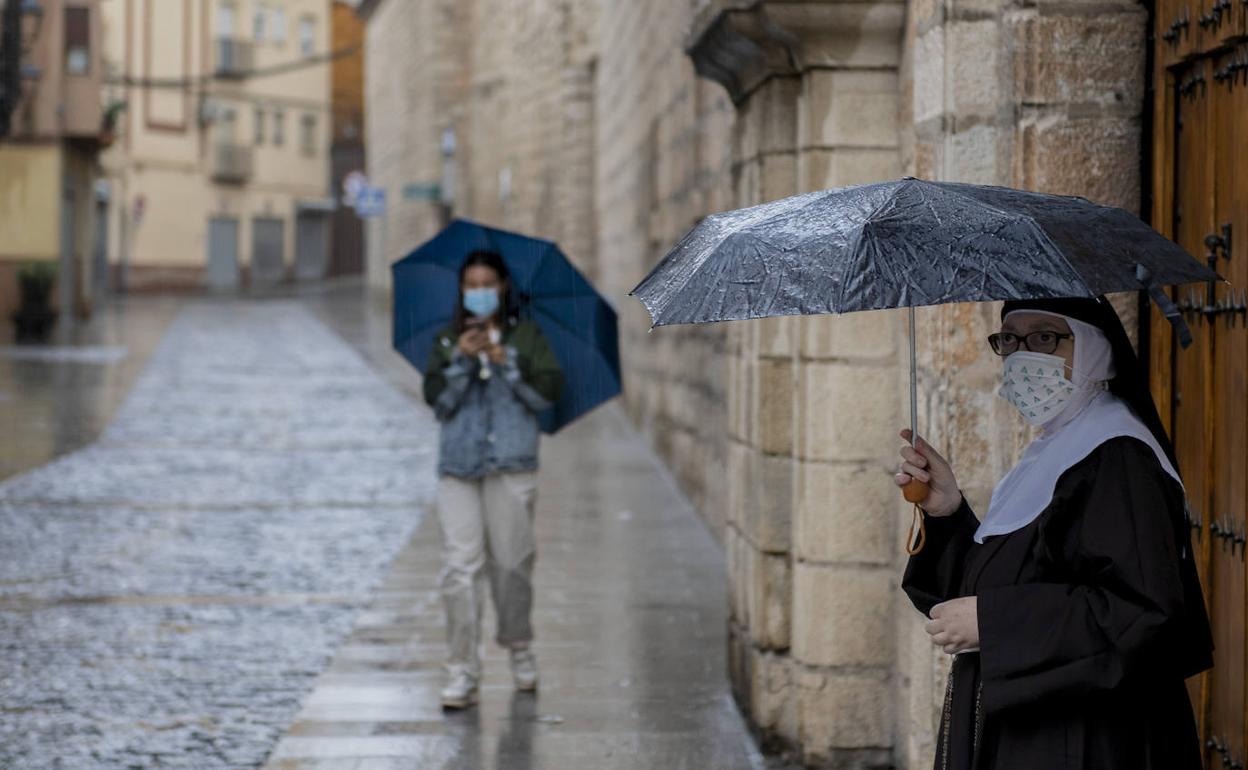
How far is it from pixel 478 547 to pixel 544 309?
89 cm

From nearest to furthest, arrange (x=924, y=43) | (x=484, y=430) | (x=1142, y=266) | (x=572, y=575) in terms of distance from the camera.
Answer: (x=1142, y=266) → (x=924, y=43) → (x=484, y=430) → (x=572, y=575)

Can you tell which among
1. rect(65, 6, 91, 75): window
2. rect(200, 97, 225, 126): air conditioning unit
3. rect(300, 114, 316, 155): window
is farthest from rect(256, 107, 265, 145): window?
rect(65, 6, 91, 75): window

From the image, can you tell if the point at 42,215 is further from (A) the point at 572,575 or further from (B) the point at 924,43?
(B) the point at 924,43

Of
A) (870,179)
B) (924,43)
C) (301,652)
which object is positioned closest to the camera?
(924,43)

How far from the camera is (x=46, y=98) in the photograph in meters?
34.0

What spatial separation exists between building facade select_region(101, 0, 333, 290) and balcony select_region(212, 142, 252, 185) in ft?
0.10

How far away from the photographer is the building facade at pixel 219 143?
52719 millimetres

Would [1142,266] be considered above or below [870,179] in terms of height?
below

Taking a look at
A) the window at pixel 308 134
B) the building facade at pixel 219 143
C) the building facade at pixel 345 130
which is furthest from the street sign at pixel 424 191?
the building facade at pixel 345 130

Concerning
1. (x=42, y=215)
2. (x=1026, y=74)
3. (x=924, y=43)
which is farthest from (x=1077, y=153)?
(x=42, y=215)

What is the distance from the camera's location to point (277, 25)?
62.6 m

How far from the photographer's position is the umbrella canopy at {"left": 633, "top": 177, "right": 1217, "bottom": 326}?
9.15 feet

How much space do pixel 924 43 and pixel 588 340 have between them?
2288 mm

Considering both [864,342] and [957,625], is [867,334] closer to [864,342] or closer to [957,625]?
[864,342]
